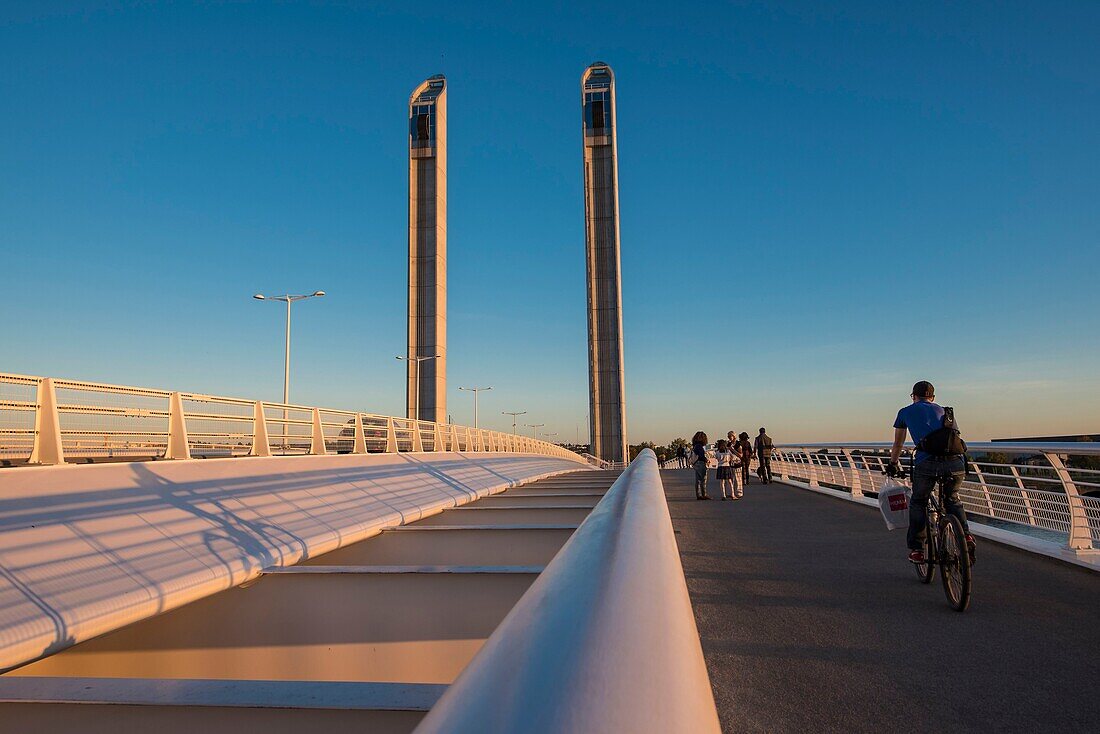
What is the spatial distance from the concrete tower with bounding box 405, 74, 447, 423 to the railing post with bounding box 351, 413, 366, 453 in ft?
113

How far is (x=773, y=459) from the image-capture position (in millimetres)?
27062

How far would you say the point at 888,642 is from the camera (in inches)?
189

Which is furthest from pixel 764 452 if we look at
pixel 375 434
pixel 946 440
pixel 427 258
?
pixel 427 258

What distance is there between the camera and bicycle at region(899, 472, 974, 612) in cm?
550

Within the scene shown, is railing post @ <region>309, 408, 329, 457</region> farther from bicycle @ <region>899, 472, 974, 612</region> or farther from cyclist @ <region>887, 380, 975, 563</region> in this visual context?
bicycle @ <region>899, 472, 974, 612</region>

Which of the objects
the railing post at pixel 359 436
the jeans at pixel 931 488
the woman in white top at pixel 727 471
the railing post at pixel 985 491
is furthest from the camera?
the woman in white top at pixel 727 471

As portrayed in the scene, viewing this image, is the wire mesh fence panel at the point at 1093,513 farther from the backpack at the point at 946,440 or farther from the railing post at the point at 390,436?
the railing post at the point at 390,436

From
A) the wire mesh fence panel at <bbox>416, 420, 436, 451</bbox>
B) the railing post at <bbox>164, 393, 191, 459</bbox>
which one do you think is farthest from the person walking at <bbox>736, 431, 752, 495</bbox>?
the railing post at <bbox>164, 393, 191, 459</bbox>

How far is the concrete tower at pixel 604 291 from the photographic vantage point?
5309cm

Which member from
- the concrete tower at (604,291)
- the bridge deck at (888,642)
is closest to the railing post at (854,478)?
the bridge deck at (888,642)

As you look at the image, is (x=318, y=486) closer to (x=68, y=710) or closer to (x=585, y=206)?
(x=68, y=710)

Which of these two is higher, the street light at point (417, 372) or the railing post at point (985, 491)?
the street light at point (417, 372)

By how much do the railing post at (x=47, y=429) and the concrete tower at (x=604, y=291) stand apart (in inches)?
1836

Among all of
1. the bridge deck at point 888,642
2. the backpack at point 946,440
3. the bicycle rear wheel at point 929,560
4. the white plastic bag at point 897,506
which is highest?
the backpack at point 946,440
